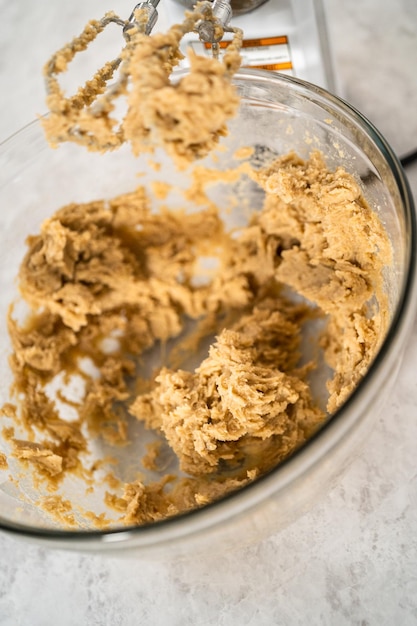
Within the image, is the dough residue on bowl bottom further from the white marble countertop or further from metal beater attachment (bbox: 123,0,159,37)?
metal beater attachment (bbox: 123,0,159,37)

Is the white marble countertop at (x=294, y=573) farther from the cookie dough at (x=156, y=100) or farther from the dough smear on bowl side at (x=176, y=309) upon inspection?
the cookie dough at (x=156, y=100)

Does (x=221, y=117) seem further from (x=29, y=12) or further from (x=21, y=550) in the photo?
(x=29, y=12)

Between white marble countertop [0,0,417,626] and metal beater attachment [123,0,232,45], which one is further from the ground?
metal beater attachment [123,0,232,45]

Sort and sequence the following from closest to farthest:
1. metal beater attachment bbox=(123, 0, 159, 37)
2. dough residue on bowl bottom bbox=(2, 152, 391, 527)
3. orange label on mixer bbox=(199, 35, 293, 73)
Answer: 1. metal beater attachment bbox=(123, 0, 159, 37)
2. dough residue on bowl bottom bbox=(2, 152, 391, 527)
3. orange label on mixer bbox=(199, 35, 293, 73)

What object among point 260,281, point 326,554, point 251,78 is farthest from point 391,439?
point 251,78

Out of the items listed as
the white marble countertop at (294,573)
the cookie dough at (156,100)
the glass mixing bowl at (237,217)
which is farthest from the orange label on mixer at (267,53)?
the white marble countertop at (294,573)

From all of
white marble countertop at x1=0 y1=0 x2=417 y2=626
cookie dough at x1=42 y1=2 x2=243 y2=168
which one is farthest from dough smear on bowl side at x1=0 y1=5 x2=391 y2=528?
white marble countertop at x1=0 y1=0 x2=417 y2=626
